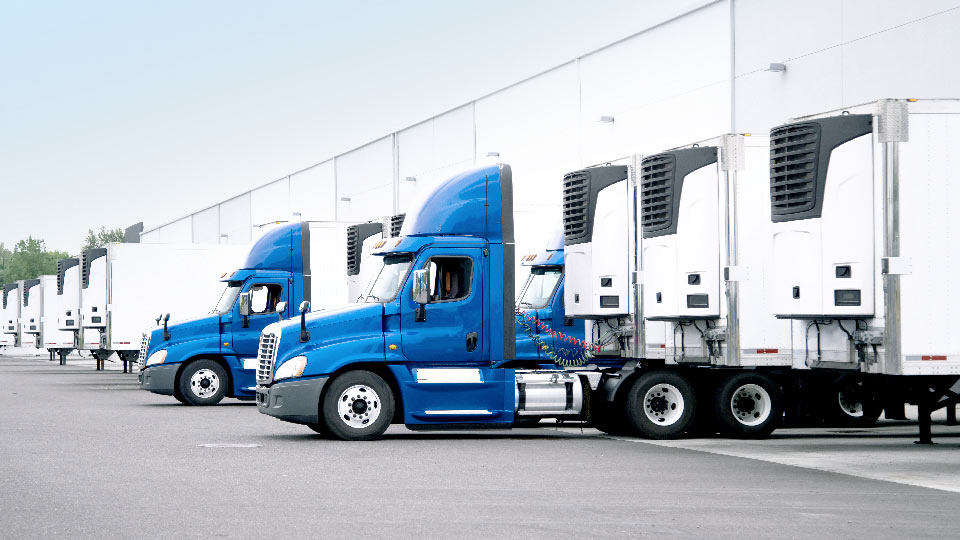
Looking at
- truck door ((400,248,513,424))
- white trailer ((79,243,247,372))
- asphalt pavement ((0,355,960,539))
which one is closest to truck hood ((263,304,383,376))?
truck door ((400,248,513,424))

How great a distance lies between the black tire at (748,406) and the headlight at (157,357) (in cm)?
1218

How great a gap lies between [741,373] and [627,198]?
2.76m

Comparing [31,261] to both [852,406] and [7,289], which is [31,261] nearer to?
[7,289]

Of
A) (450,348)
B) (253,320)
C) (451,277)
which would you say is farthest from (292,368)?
(253,320)

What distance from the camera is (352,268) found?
93.1 ft

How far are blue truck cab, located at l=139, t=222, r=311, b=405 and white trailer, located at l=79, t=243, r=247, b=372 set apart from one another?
9.36 m

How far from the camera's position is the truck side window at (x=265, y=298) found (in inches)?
1065

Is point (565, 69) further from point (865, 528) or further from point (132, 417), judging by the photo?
point (865, 528)

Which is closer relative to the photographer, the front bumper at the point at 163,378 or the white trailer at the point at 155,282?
the front bumper at the point at 163,378

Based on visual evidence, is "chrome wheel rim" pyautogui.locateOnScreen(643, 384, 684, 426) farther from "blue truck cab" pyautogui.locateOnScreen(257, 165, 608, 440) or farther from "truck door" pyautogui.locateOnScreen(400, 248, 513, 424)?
"truck door" pyautogui.locateOnScreen(400, 248, 513, 424)

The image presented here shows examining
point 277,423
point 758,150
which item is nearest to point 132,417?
point 277,423

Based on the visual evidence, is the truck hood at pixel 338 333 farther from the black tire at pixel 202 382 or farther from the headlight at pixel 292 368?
the black tire at pixel 202 382

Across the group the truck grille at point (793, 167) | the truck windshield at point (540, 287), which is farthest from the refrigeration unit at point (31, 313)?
the truck grille at point (793, 167)

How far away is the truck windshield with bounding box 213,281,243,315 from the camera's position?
27.0m
